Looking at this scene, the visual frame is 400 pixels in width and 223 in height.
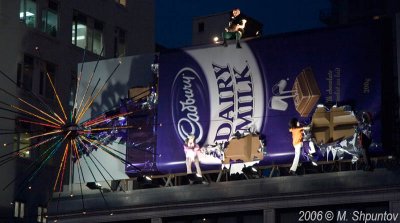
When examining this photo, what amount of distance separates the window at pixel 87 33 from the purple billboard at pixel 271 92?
56.5 feet

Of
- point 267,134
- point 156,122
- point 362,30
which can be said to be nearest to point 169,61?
point 156,122

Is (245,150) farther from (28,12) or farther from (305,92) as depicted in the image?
(28,12)

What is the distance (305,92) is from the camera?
151 ft

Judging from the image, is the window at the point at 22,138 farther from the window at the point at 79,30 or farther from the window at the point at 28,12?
the window at the point at 79,30

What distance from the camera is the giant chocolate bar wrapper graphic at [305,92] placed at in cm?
4591

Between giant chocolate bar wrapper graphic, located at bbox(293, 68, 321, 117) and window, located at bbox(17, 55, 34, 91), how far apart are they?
20321 millimetres

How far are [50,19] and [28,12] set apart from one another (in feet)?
6.98

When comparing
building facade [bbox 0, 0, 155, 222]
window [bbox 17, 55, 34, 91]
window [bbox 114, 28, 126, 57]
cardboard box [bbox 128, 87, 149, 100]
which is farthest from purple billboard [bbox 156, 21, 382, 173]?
window [bbox 114, 28, 126, 57]

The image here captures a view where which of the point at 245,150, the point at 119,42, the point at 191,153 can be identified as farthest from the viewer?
the point at 119,42

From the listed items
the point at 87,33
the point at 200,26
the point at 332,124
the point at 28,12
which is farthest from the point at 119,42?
the point at 332,124

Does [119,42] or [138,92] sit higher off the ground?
[119,42]

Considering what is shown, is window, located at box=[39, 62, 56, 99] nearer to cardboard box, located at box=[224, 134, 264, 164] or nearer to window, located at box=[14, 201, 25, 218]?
window, located at box=[14, 201, 25, 218]

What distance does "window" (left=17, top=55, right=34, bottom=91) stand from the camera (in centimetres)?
6153

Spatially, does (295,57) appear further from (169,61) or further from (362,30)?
(169,61)
